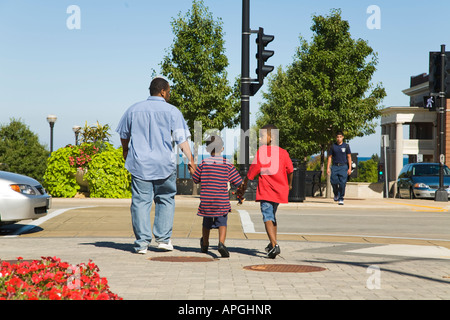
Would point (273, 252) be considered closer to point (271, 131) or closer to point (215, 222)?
point (215, 222)

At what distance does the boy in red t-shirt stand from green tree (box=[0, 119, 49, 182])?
47999 millimetres

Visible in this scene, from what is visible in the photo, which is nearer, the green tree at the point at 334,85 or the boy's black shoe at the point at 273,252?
the boy's black shoe at the point at 273,252

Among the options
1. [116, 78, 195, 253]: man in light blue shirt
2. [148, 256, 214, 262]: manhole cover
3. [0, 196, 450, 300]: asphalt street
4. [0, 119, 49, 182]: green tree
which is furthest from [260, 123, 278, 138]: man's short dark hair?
[0, 119, 49, 182]: green tree

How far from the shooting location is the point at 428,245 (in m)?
9.95

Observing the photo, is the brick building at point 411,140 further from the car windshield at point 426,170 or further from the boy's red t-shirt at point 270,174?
the boy's red t-shirt at point 270,174

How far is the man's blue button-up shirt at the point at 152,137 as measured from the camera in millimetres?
8273

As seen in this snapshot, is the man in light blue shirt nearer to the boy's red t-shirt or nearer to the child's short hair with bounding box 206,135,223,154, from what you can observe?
the child's short hair with bounding box 206,135,223,154

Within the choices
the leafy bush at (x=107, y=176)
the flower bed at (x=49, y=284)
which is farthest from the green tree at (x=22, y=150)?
the flower bed at (x=49, y=284)

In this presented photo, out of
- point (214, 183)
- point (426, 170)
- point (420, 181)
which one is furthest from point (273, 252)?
point (426, 170)

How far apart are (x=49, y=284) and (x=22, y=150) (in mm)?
52986

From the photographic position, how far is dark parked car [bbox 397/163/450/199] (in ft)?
91.2

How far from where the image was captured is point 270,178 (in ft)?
27.7
